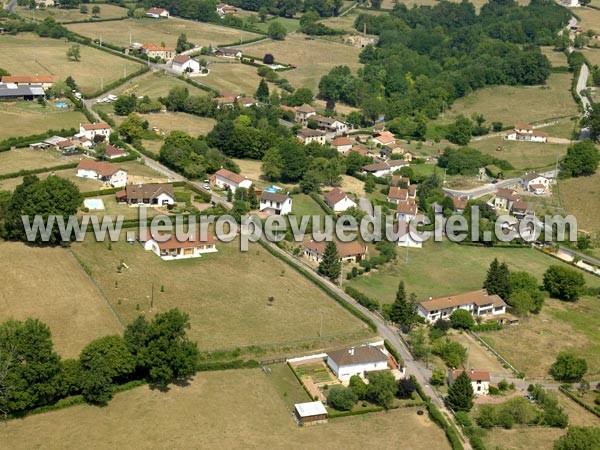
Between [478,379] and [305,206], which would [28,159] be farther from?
[478,379]

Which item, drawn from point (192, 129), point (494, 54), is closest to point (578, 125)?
point (494, 54)

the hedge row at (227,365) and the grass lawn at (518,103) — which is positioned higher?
the grass lawn at (518,103)

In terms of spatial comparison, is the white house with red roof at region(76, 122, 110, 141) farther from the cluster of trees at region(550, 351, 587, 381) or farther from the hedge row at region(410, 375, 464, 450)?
the cluster of trees at region(550, 351, 587, 381)

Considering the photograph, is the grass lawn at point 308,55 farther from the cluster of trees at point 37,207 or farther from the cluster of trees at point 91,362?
the cluster of trees at point 91,362

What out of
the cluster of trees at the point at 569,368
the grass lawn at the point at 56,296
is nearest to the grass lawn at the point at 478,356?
the cluster of trees at the point at 569,368

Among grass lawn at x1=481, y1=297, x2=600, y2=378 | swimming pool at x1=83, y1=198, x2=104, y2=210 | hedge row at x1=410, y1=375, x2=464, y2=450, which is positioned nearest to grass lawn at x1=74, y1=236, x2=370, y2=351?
hedge row at x1=410, y1=375, x2=464, y2=450

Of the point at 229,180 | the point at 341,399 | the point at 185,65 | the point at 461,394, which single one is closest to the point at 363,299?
the point at 461,394

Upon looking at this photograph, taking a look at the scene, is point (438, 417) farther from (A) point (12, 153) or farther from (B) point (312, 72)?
(B) point (312, 72)
